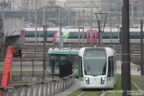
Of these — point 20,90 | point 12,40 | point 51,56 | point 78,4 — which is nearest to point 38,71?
point 51,56

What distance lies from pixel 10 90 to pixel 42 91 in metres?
6.38

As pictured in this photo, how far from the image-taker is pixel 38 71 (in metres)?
38.8

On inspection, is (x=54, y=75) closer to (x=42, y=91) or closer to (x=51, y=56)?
(x=51, y=56)

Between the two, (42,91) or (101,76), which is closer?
(42,91)

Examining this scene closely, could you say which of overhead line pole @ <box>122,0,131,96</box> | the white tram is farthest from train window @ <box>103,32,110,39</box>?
overhead line pole @ <box>122,0,131,96</box>

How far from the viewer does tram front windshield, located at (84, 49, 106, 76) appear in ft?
78.5

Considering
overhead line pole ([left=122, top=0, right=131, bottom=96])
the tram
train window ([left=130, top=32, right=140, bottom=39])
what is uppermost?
overhead line pole ([left=122, top=0, right=131, bottom=96])

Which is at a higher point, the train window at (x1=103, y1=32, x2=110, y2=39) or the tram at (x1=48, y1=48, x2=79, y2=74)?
the train window at (x1=103, y1=32, x2=110, y2=39)

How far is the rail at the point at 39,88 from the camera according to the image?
13798 millimetres

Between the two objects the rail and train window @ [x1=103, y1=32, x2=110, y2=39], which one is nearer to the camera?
the rail

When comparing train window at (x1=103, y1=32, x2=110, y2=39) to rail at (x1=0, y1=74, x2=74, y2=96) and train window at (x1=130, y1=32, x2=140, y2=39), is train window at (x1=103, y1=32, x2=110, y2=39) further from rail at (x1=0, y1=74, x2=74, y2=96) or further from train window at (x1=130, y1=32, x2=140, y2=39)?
rail at (x1=0, y1=74, x2=74, y2=96)

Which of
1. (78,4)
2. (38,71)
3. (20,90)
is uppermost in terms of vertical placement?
(78,4)

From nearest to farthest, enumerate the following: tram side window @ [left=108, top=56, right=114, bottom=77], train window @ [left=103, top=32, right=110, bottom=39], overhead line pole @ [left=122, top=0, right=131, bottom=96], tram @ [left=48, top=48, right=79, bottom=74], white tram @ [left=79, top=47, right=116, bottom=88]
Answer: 1. overhead line pole @ [left=122, top=0, right=131, bottom=96]
2. white tram @ [left=79, top=47, right=116, bottom=88]
3. tram side window @ [left=108, top=56, right=114, bottom=77]
4. tram @ [left=48, top=48, right=79, bottom=74]
5. train window @ [left=103, top=32, right=110, bottom=39]

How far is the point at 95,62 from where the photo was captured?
952 inches
